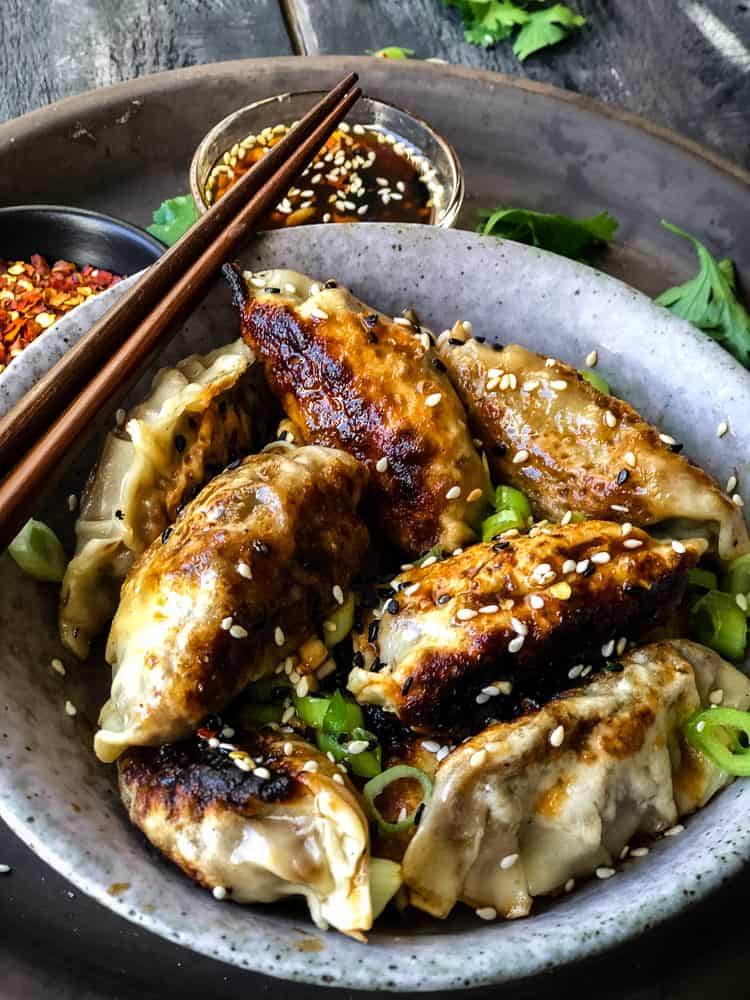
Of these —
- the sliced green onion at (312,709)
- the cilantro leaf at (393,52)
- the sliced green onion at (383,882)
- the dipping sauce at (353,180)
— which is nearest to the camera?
the sliced green onion at (383,882)

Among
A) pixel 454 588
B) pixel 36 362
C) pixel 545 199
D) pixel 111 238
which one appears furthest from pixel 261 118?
pixel 454 588

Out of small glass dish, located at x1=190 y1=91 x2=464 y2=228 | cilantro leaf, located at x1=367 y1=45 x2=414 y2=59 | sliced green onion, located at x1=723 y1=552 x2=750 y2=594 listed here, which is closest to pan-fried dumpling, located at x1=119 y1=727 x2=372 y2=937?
sliced green onion, located at x1=723 y1=552 x2=750 y2=594

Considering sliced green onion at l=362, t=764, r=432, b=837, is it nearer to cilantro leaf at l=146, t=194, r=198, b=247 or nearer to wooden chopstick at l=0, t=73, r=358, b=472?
wooden chopstick at l=0, t=73, r=358, b=472

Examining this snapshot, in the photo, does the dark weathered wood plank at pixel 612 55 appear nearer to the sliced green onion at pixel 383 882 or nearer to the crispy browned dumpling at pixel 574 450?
the crispy browned dumpling at pixel 574 450

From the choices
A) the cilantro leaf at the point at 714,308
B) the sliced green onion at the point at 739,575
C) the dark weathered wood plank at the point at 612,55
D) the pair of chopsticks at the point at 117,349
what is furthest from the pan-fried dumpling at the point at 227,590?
the dark weathered wood plank at the point at 612,55

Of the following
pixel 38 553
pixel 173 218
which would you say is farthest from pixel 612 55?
pixel 38 553

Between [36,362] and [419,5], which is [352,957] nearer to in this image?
[36,362]
